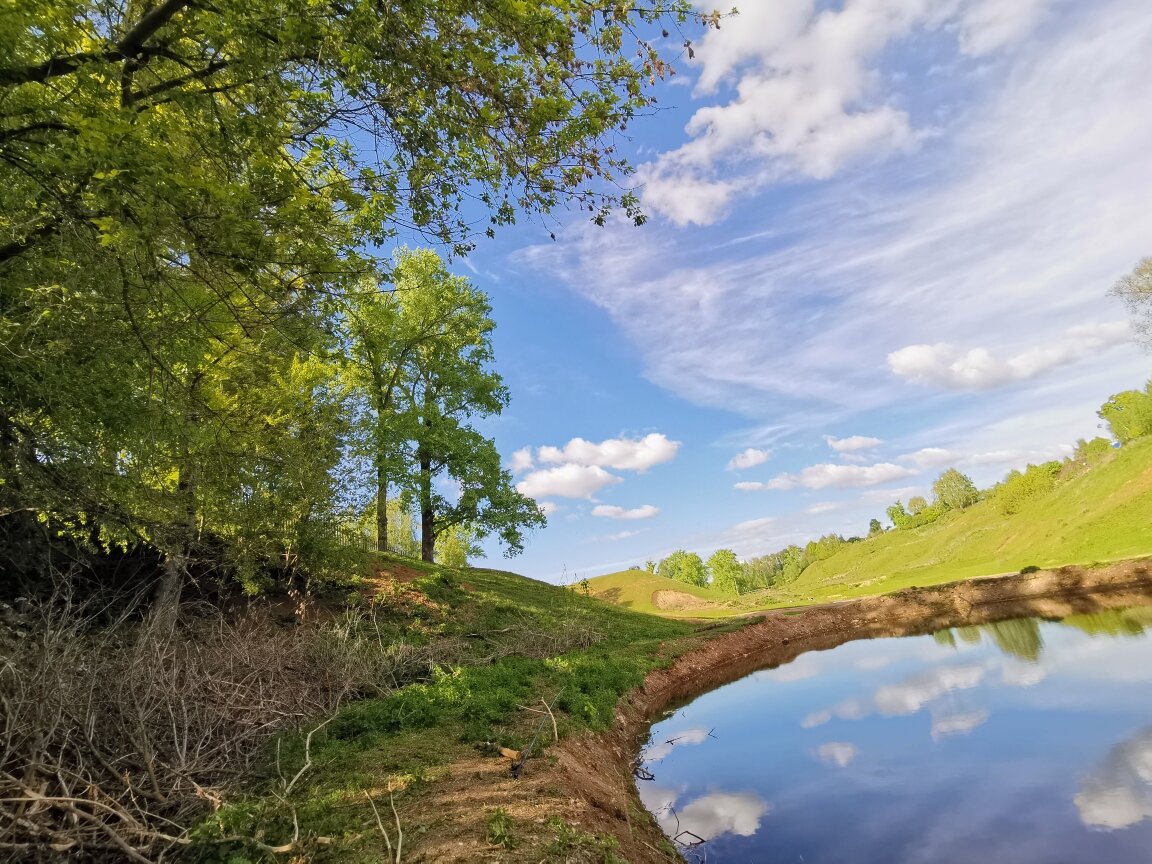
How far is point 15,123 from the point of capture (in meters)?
5.98

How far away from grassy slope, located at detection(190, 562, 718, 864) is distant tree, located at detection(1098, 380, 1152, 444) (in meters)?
66.7

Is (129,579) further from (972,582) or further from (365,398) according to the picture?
(972,582)

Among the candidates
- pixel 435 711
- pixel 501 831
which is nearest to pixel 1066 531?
pixel 435 711

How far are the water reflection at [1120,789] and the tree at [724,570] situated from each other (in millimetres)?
86720

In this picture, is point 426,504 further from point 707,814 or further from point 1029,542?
point 1029,542

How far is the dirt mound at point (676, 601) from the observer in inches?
2190

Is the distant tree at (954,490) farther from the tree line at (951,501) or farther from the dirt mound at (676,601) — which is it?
the dirt mound at (676,601)

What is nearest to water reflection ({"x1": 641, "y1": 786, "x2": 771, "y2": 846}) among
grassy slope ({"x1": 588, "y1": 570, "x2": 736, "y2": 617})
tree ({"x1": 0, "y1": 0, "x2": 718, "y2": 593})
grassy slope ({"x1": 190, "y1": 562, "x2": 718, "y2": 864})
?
grassy slope ({"x1": 190, "y1": 562, "x2": 718, "y2": 864})

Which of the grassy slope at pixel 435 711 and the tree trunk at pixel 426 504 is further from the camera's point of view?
the tree trunk at pixel 426 504

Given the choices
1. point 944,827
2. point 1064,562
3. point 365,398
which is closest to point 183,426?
point 365,398

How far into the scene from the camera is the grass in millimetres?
37281

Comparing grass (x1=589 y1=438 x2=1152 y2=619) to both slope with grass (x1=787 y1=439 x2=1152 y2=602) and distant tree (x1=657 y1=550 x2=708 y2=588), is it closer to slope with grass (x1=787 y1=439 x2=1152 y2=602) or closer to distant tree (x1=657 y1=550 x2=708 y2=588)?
slope with grass (x1=787 y1=439 x2=1152 y2=602)

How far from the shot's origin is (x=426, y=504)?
2639cm

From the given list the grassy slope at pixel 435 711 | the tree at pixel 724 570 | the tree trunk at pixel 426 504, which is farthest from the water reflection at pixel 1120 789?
the tree at pixel 724 570
